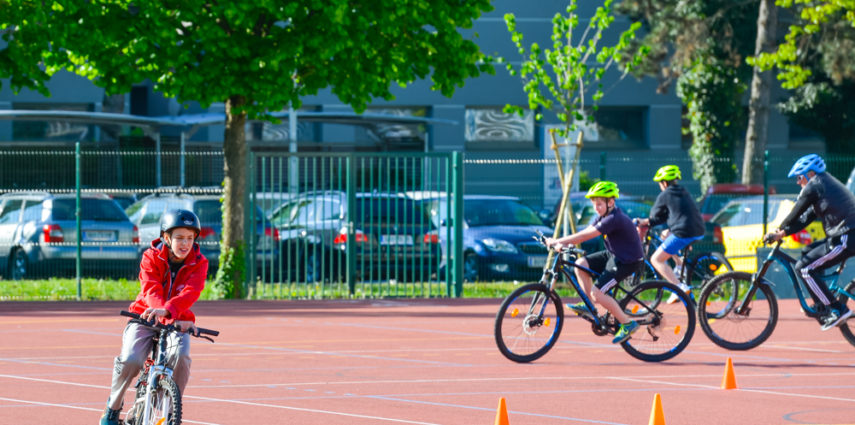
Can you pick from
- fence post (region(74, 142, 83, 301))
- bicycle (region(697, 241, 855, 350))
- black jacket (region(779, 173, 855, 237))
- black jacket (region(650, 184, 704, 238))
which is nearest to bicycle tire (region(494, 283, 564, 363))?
bicycle (region(697, 241, 855, 350))

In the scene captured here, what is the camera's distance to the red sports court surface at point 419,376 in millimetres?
8492

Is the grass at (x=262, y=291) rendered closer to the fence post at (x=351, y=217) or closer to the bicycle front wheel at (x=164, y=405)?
the fence post at (x=351, y=217)

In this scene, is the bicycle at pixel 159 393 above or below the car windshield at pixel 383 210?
below

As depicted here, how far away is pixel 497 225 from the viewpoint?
2077 centimetres

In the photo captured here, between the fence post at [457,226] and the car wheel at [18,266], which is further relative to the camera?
the car wheel at [18,266]

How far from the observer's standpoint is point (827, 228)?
11.7m

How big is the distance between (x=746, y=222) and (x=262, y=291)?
7.69m

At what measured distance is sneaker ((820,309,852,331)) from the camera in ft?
37.8

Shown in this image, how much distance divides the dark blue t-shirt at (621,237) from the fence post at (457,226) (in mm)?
7945

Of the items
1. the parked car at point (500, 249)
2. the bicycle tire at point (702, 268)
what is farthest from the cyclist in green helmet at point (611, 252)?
the parked car at point (500, 249)

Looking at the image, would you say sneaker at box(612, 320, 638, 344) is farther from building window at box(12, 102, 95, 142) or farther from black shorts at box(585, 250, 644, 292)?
building window at box(12, 102, 95, 142)

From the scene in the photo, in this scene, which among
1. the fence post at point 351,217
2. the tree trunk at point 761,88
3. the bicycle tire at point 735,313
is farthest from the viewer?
the tree trunk at point 761,88

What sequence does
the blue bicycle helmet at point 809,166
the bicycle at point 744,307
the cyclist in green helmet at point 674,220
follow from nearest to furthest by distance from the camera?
the blue bicycle helmet at point 809,166
the bicycle at point 744,307
the cyclist in green helmet at point 674,220

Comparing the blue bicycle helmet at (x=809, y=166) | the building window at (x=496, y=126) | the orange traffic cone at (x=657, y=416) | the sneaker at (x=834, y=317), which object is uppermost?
the building window at (x=496, y=126)
